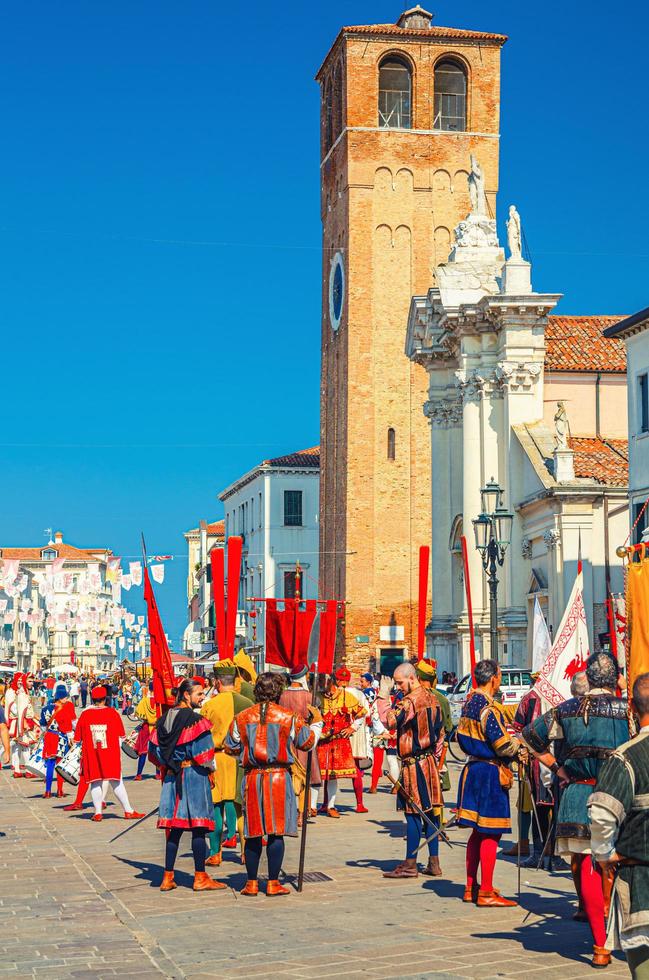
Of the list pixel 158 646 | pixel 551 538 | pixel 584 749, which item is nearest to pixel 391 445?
pixel 551 538

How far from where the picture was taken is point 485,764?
11109 mm

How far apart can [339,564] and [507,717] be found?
48.6 meters

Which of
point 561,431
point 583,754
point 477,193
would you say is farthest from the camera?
point 477,193

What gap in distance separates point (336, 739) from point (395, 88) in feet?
154

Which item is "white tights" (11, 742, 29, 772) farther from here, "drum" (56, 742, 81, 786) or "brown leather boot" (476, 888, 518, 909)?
"brown leather boot" (476, 888, 518, 909)

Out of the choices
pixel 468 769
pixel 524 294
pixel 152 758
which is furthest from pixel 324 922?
pixel 524 294

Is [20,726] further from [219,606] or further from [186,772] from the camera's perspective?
[186,772]

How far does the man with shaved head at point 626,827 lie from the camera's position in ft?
22.0

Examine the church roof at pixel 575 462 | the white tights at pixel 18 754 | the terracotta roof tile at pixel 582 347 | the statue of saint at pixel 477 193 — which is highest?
the statue of saint at pixel 477 193

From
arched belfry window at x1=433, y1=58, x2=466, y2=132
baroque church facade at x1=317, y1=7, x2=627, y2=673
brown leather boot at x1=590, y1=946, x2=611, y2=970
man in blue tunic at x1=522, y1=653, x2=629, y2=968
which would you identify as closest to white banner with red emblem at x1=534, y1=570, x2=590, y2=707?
man in blue tunic at x1=522, y1=653, x2=629, y2=968

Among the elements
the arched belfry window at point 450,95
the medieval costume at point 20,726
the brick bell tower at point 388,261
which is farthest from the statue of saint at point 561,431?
the arched belfry window at point 450,95

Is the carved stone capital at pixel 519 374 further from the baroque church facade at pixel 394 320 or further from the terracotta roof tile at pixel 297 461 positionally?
the terracotta roof tile at pixel 297 461

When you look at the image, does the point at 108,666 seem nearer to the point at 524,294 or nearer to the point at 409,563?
the point at 409,563

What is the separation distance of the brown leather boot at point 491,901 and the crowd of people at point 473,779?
1cm
